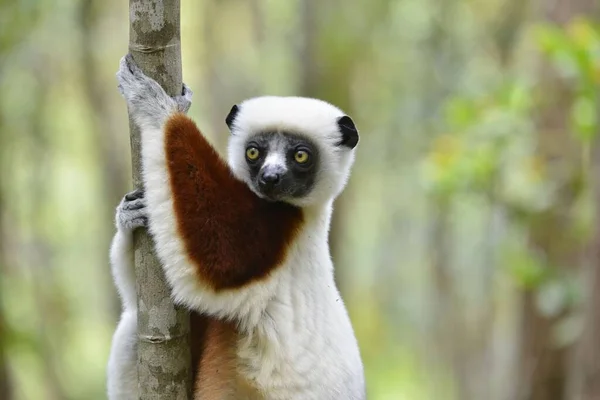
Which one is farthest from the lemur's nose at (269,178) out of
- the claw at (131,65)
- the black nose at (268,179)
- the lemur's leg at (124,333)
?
the claw at (131,65)

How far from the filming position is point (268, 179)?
3.13 meters

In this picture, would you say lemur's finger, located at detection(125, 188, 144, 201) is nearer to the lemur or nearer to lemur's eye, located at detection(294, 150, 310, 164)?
the lemur

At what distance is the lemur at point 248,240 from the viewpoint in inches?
110

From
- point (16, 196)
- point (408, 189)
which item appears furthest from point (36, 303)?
point (408, 189)

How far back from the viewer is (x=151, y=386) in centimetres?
275

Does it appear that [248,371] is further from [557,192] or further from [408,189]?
[408,189]

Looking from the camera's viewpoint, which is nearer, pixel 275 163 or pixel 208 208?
pixel 208 208

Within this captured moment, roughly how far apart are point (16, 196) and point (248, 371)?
951cm

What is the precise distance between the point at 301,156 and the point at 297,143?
0.21ft

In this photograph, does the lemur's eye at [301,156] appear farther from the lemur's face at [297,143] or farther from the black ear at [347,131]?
the black ear at [347,131]

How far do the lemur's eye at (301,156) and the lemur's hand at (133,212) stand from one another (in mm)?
826

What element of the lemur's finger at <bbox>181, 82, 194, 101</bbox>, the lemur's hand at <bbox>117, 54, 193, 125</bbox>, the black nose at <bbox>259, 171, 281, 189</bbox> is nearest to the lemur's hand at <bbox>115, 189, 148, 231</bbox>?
the lemur's hand at <bbox>117, 54, 193, 125</bbox>

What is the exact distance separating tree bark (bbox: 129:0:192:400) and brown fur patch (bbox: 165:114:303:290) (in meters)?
0.14

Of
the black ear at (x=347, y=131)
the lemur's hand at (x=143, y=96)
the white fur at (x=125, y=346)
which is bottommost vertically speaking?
the white fur at (x=125, y=346)
